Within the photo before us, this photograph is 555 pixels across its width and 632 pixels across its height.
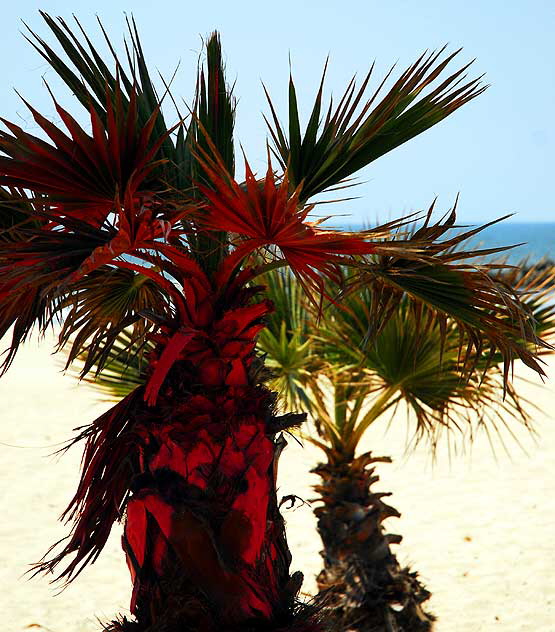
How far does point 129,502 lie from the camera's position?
9.39 feet

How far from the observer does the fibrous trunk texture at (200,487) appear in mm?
2746

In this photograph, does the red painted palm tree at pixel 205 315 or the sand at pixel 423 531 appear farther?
the sand at pixel 423 531

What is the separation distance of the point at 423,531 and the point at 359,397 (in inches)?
116

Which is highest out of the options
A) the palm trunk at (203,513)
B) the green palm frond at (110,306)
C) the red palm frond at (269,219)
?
the red palm frond at (269,219)

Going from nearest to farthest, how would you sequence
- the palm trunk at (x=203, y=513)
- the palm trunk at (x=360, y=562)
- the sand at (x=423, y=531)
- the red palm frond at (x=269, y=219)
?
the red palm frond at (x=269, y=219) < the palm trunk at (x=203, y=513) < the palm trunk at (x=360, y=562) < the sand at (x=423, y=531)

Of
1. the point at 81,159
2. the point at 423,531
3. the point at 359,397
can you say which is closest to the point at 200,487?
the point at 81,159

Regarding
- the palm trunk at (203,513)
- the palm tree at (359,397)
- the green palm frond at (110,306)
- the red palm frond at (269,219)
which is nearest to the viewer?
the red palm frond at (269,219)

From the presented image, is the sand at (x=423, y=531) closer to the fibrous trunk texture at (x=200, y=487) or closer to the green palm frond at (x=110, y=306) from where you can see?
the green palm frond at (x=110, y=306)

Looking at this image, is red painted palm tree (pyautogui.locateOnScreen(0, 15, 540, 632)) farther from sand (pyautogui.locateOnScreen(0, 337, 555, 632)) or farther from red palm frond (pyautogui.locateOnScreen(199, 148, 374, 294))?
sand (pyautogui.locateOnScreen(0, 337, 555, 632))

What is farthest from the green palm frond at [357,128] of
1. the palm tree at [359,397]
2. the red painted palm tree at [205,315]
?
the palm tree at [359,397]

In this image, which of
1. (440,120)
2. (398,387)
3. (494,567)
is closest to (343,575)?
(398,387)

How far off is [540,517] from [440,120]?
5.23m

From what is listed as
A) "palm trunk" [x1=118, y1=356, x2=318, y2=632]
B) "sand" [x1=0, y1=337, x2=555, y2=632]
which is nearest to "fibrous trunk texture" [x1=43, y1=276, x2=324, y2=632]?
"palm trunk" [x1=118, y1=356, x2=318, y2=632]

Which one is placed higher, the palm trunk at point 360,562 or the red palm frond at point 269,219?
the red palm frond at point 269,219
